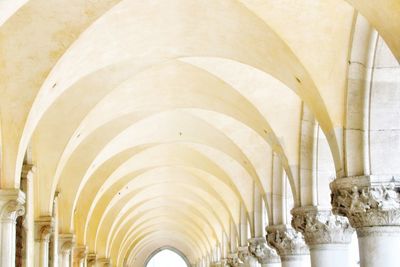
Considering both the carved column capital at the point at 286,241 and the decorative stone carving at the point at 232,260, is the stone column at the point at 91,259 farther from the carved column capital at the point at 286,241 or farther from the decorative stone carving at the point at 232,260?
the carved column capital at the point at 286,241

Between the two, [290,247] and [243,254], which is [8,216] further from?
[243,254]

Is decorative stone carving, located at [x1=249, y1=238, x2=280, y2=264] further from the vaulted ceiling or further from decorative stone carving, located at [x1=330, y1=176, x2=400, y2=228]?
decorative stone carving, located at [x1=330, y1=176, x2=400, y2=228]

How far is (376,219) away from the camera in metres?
10.7

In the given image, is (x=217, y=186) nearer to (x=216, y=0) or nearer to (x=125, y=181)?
(x=125, y=181)

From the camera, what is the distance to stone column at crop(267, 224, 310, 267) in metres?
16.2

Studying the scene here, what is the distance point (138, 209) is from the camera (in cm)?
3247

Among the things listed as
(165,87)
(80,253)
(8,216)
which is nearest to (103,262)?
(80,253)

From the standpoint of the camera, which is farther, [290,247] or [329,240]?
[290,247]

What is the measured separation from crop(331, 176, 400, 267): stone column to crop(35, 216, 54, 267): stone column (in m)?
7.09

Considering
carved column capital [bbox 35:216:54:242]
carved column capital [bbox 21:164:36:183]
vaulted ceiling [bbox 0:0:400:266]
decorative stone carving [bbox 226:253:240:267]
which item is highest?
vaulted ceiling [bbox 0:0:400:266]

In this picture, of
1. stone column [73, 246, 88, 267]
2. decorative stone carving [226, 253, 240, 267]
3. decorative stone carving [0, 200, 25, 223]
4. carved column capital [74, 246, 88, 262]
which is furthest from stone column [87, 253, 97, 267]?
decorative stone carving [0, 200, 25, 223]

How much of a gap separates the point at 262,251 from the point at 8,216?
30.9 feet

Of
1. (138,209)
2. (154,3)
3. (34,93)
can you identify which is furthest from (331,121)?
(138,209)

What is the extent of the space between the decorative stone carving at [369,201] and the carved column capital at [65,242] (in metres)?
9.12
